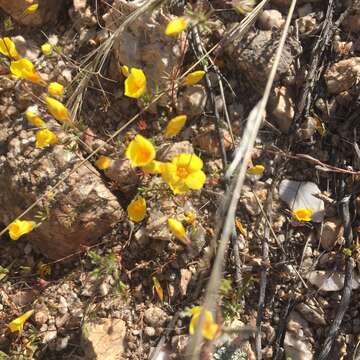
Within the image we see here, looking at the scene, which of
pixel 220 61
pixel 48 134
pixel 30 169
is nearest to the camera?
pixel 48 134

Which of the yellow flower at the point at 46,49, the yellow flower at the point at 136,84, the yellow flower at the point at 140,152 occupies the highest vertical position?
the yellow flower at the point at 46,49

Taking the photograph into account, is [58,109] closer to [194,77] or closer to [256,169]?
[194,77]

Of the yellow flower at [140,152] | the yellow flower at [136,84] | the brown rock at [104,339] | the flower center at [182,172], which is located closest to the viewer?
the yellow flower at [140,152]

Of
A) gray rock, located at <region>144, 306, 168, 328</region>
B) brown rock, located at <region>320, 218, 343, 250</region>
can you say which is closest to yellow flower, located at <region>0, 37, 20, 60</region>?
gray rock, located at <region>144, 306, 168, 328</region>

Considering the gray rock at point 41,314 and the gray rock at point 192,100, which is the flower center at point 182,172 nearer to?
the gray rock at point 192,100

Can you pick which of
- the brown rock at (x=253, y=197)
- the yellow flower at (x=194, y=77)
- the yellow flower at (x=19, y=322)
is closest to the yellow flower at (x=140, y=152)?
the yellow flower at (x=194, y=77)

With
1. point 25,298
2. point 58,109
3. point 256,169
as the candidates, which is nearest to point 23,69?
point 58,109

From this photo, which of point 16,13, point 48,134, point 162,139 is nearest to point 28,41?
point 16,13

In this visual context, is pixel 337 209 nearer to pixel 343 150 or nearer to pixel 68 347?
pixel 343 150
